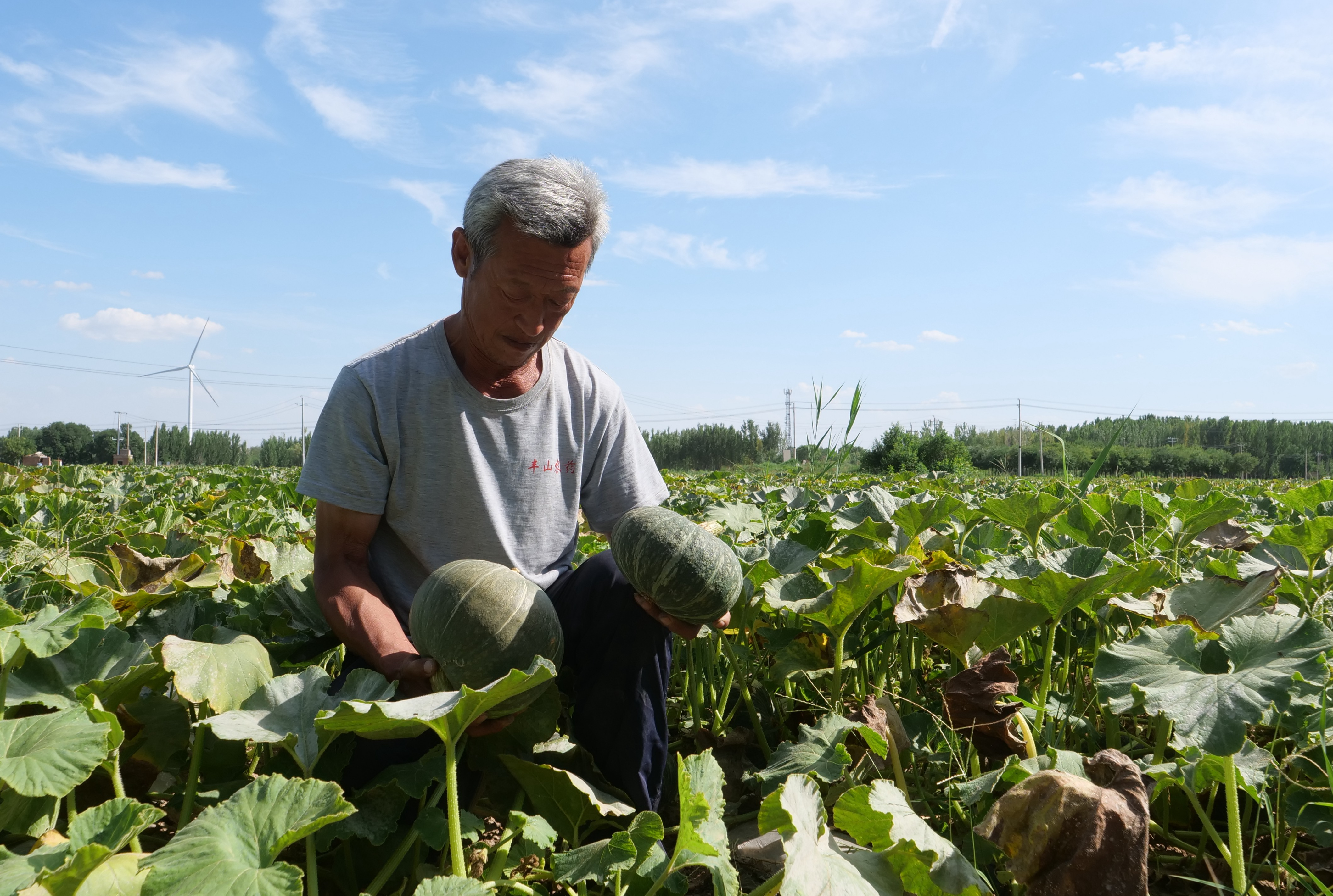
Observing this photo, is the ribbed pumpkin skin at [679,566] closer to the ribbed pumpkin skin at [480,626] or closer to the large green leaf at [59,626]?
the ribbed pumpkin skin at [480,626]

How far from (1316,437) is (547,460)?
48.6 m

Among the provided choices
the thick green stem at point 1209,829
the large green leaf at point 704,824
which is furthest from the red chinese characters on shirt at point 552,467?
the thick green stem at point 1209,829

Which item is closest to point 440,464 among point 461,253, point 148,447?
point 461,253

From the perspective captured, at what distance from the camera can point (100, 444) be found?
5319 centimetres

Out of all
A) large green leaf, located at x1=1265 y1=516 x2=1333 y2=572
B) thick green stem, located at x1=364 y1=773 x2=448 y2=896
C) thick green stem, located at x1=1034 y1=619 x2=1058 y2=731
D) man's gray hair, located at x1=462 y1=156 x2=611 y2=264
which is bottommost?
thick green stem, located at x1=364 y1=773 x2=448 y2=896

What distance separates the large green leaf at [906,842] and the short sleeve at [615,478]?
122 centimetres

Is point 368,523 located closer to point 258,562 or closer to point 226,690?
point 226,690

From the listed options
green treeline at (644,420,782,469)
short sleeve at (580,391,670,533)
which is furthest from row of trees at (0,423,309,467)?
short sleeve at (580,391,670,533)

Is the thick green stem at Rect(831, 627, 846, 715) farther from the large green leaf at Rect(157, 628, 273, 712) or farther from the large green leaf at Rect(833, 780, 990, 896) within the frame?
the large green leaf at Rect(157, 628, 273, 712)

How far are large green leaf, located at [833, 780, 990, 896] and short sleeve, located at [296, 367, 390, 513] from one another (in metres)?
1.34

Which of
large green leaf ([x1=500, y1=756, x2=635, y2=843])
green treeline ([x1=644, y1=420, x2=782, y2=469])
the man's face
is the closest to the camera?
large green leaf ([x1=500, y1=756, x2=635, y2=843])

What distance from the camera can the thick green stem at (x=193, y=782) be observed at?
5.09 feet

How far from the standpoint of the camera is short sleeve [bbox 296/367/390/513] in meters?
2.13

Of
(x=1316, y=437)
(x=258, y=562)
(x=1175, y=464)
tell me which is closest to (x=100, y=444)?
(x=1175, y=464)
